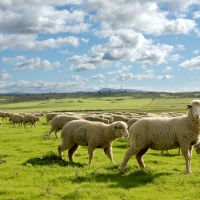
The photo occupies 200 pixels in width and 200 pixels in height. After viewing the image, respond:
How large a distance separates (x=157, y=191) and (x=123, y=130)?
4484 mm

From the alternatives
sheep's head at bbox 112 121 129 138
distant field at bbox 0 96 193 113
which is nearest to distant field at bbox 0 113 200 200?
sheep's head at bbox 112 121 129 138

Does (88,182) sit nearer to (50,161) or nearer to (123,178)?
(123,178)

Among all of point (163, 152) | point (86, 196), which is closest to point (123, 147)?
point (163, 152)

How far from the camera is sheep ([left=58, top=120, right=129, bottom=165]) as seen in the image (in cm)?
1384

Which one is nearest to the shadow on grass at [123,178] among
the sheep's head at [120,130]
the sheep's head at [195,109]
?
the sheep's head at [120,130]

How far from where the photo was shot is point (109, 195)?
922 cm

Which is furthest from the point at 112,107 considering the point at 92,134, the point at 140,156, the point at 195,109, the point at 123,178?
the point at 123,178

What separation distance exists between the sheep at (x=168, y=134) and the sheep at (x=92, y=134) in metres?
1.82

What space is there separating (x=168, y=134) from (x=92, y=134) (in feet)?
12.6

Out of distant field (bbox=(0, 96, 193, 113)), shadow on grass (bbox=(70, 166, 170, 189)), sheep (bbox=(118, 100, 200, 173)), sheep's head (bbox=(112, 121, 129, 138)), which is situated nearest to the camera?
shadow on grass (bbox=(70, 166, 170, 189))

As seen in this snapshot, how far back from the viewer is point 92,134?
13914 mm

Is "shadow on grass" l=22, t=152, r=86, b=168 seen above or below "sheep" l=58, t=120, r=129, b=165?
below

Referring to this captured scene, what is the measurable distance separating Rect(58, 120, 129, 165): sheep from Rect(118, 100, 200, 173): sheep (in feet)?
5.97

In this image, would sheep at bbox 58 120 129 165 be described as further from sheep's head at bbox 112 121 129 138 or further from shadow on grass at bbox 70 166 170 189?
shadow on grass at bbox 70 166 170 189
